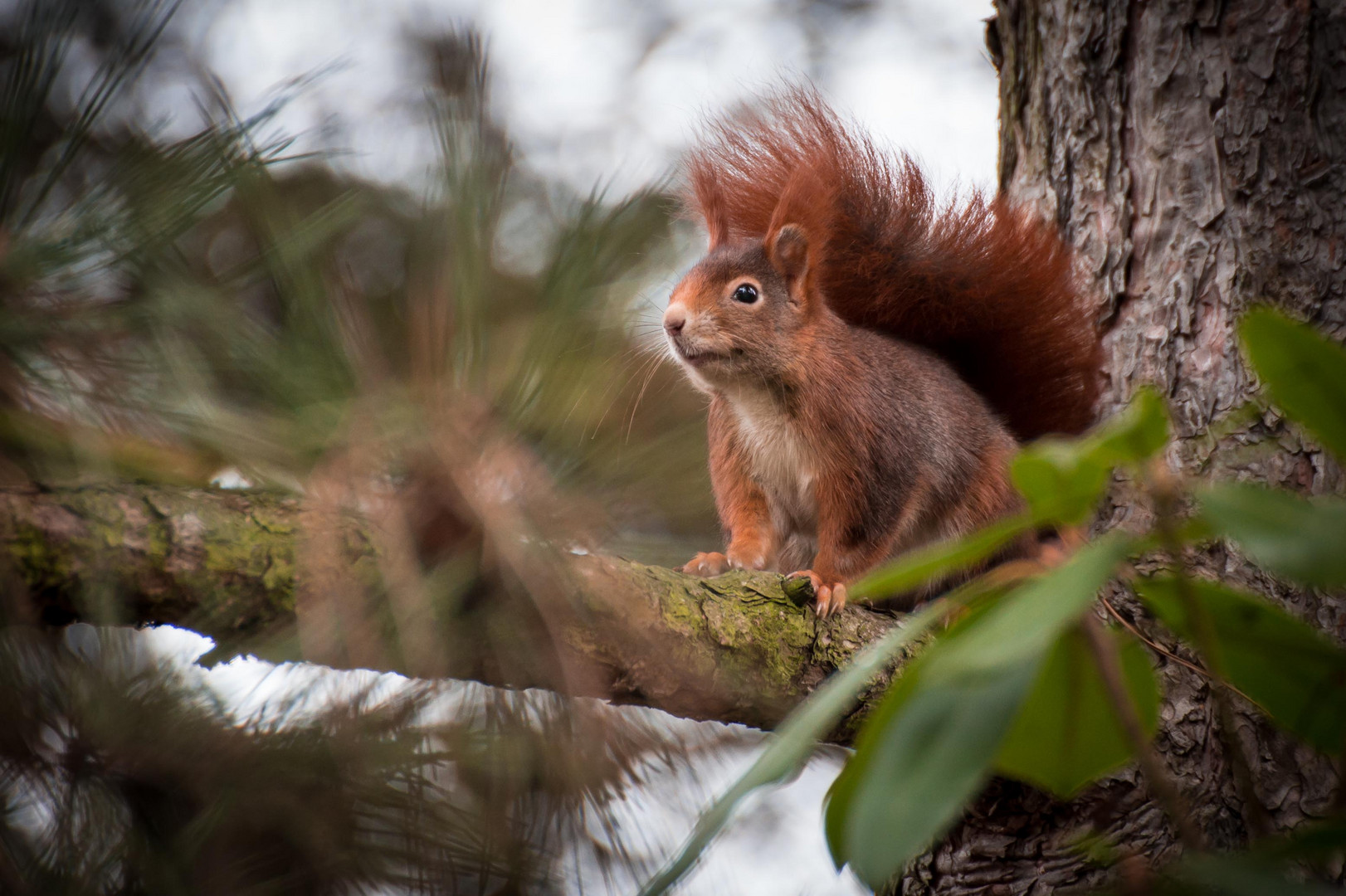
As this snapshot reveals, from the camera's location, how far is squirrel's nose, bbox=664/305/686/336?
154cm

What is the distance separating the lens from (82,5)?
1.85 ft

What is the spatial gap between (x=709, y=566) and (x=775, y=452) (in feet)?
1.02

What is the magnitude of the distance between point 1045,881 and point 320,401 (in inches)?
41.7

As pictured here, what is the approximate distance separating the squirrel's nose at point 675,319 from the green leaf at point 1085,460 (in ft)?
4.16

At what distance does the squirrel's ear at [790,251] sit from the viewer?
5.49 ft

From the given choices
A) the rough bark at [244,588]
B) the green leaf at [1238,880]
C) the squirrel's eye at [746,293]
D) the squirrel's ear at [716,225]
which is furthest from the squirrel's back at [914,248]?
the green leaf at [1238,880]

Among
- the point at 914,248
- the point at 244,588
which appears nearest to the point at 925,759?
the point at 244,588

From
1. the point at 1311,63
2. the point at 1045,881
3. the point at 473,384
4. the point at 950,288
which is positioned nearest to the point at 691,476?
the point at 473,384

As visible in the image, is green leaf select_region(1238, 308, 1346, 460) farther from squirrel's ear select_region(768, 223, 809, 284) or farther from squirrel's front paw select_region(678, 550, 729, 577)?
squirrel's ear select_region(768, 223, 809, 284)

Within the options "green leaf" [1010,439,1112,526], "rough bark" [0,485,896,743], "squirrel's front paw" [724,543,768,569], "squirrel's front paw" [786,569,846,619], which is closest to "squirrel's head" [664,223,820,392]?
"squirrel's front paw" [724,543,768,569]

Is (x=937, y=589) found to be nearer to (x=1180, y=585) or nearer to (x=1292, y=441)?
(x=1292, y=441)

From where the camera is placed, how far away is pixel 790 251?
1.68 metres

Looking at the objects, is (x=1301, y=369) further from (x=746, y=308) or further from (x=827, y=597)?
(x=746, y=308)

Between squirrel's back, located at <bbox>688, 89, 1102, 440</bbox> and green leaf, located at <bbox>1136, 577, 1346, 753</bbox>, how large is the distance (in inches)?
50.8
